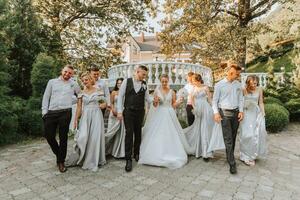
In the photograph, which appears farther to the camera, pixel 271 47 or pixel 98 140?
pixel 271 47

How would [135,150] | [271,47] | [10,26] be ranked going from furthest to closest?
[271,47] → [10,26] → [135,150]

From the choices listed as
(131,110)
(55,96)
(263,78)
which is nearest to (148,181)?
(131,110)

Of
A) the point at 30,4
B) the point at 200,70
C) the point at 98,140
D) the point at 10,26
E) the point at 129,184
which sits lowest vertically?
the point at 129,184

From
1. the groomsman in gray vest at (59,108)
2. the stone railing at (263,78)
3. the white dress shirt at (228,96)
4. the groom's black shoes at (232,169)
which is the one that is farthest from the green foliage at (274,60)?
the groomsman in gray vest at (59,108)

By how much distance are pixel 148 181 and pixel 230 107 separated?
6.85 feet

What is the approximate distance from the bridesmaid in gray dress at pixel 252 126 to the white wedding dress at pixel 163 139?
128 centimetres

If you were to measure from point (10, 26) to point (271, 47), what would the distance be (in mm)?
19593

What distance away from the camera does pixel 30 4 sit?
464 inches

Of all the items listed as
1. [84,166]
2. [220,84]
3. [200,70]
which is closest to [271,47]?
[200,70]

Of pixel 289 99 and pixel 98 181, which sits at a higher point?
pixel 289 99

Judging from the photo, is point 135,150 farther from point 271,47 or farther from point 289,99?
point 271,47

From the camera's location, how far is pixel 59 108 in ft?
19.6

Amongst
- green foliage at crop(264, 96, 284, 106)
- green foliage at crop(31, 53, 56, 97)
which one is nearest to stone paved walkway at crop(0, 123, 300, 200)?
green foliage at crop(31, 53, 56, 97)

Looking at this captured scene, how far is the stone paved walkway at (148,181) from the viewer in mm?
5066
